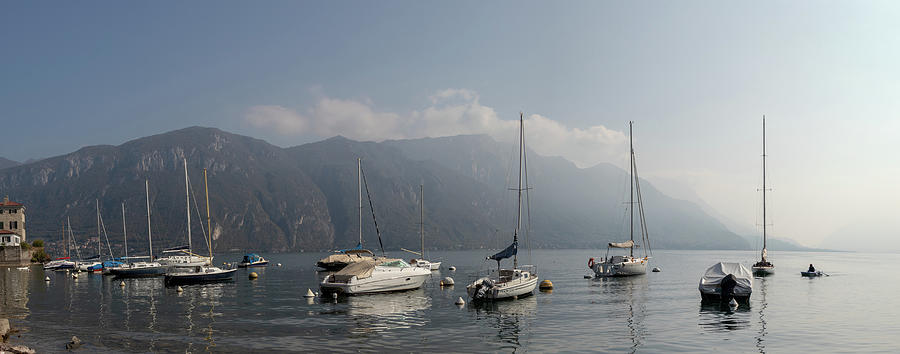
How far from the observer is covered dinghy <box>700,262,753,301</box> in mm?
44906

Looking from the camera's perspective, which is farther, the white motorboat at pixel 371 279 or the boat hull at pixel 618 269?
the boat hull at pixel 618 269

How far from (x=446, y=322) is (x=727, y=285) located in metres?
25.3

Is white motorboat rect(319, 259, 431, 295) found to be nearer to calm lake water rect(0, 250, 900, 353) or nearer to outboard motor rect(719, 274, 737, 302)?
calm lake water rect(0, 250, 900, 353)

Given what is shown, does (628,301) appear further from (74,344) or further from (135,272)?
(135,272)

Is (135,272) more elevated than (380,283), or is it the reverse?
(380,283)

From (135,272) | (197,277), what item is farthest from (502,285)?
(135,272)

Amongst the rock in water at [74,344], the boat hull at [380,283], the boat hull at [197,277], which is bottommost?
the boat hull at [197,277]

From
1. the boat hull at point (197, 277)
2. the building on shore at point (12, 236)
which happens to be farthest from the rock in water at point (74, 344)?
the building on shore at point (12, 236)

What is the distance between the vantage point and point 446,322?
34344 mm

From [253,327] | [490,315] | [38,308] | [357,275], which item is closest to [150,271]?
[38,308]

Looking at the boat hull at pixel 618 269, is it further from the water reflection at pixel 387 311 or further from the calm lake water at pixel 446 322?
the water reflection at pixel 387 311

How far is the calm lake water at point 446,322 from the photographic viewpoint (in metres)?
27.3

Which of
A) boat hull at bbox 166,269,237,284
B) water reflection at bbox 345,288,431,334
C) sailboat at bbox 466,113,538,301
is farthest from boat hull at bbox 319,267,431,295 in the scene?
boat hull at bbox 166,269,237,284

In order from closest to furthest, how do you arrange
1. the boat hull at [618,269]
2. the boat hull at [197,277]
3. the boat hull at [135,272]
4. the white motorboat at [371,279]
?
1. the white motorboat at [371,279]
2. the boat hull at [197,277]
3. the boat hull at [618,269]
4. the boat hull at [135,272]
